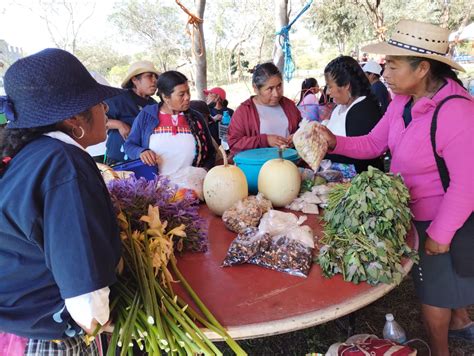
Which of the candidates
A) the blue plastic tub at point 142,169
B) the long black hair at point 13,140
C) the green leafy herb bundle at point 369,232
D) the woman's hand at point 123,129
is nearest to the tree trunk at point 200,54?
the woman's hand at point 123,129

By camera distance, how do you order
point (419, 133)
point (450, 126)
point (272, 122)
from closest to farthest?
1. point (450, 126)
2. point (419, 133)
3. point (272, 122)

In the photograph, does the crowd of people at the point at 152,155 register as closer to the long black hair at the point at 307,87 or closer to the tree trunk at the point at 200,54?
the tree trunk at the point at 200,54

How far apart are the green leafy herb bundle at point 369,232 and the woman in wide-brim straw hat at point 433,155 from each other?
0.29 metres

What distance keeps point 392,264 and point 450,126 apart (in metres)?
0.73

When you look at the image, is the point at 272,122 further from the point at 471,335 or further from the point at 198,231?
the point at 471,335

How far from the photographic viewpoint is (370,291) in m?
1.27

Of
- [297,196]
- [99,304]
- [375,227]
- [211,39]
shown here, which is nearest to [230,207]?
[297,196]

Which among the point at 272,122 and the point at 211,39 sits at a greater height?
the point at 211,39

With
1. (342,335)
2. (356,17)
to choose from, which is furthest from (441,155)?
(356,17)

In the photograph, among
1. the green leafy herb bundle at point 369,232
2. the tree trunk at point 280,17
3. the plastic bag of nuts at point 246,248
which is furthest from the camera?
the tree trunk at point 280,17

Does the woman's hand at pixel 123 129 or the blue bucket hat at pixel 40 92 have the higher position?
the blue bucket hat at pixel 40 92

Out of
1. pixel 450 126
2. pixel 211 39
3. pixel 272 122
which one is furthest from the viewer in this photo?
pixel 211 39

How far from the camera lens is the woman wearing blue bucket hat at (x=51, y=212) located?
0.99m

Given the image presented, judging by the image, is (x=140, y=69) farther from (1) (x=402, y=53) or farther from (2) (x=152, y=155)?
(1) (x=402, y=53)
